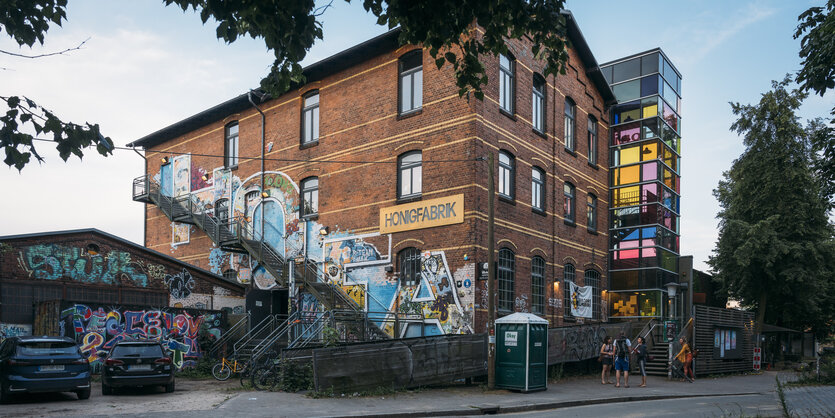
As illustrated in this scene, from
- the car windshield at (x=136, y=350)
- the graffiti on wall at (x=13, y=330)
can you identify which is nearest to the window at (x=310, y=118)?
the graffiti on wall at (x=13, y=330)

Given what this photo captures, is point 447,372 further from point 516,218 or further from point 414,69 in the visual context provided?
point 414,69

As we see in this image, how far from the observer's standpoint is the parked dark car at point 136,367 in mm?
15586

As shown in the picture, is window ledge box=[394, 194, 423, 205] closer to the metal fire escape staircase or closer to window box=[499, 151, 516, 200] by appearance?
window box=[499, 151, 516, 200]

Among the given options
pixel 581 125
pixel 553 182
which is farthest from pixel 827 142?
pixel 581 125

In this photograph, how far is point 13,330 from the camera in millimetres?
21516

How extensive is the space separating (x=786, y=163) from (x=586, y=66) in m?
13.1

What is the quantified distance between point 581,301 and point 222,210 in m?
17.0

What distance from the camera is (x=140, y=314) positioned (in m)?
22.3

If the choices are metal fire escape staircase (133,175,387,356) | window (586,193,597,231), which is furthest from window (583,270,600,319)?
metal fire escape staircase (133,175,387,356)

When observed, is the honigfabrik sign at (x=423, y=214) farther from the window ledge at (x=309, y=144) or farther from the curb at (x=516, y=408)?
the curb at (x=516, y=408)

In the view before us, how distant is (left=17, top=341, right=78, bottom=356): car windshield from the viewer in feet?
46.4

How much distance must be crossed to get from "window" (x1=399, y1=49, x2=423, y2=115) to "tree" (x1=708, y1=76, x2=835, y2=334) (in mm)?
20316

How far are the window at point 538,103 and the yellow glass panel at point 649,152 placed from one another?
22.4ft

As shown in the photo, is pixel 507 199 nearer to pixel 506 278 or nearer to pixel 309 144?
pixel 506 278
